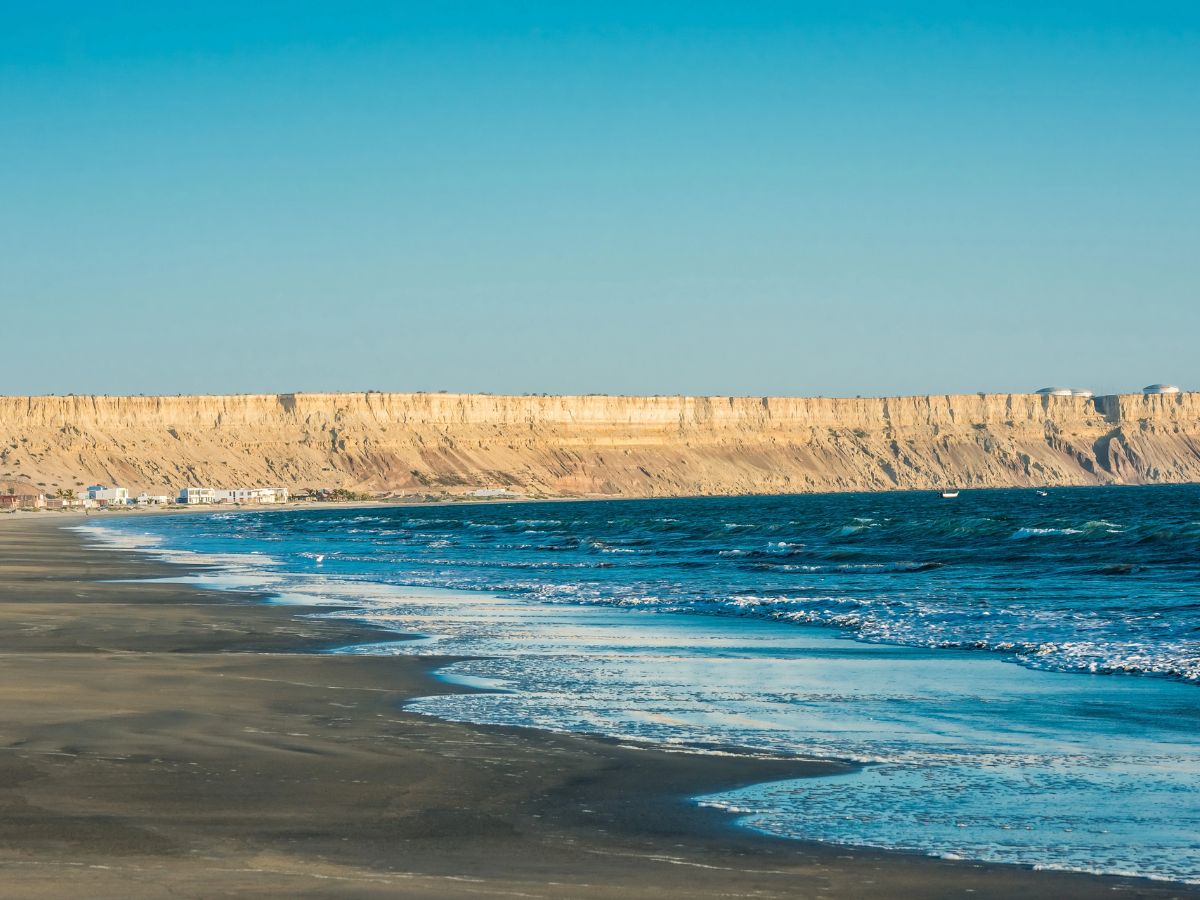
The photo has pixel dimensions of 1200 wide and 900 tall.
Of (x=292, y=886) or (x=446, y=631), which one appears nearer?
(x=292, y=886)

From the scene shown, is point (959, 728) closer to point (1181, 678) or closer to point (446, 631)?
point (1181, 678)

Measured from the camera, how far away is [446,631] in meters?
17.6

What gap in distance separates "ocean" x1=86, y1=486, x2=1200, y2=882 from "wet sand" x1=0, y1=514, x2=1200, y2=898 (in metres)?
0.44

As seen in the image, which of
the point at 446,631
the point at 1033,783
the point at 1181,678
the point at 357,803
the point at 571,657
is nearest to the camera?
the point at 357,803

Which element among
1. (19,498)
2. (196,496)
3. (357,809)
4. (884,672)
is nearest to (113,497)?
(19,498)

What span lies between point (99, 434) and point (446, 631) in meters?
164

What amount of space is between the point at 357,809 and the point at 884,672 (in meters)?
7.37

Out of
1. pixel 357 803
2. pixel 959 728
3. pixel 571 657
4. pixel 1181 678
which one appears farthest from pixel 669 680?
pixel 357 803

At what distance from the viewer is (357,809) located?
282 inches

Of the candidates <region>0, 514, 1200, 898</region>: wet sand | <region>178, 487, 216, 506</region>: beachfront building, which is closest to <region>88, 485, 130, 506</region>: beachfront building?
<region>178, 487, 216, 506</region>: beachfront building

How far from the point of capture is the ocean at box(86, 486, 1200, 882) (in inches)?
283

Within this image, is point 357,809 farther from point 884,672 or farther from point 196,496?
point 196,496

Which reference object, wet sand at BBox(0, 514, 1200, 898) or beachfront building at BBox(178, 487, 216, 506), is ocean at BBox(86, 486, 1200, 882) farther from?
beachfront building at BBox(178, 487, 216, 506)

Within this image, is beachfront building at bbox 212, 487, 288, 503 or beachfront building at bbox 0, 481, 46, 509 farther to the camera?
beachfront building at bbox 212, 487, 288, 503
